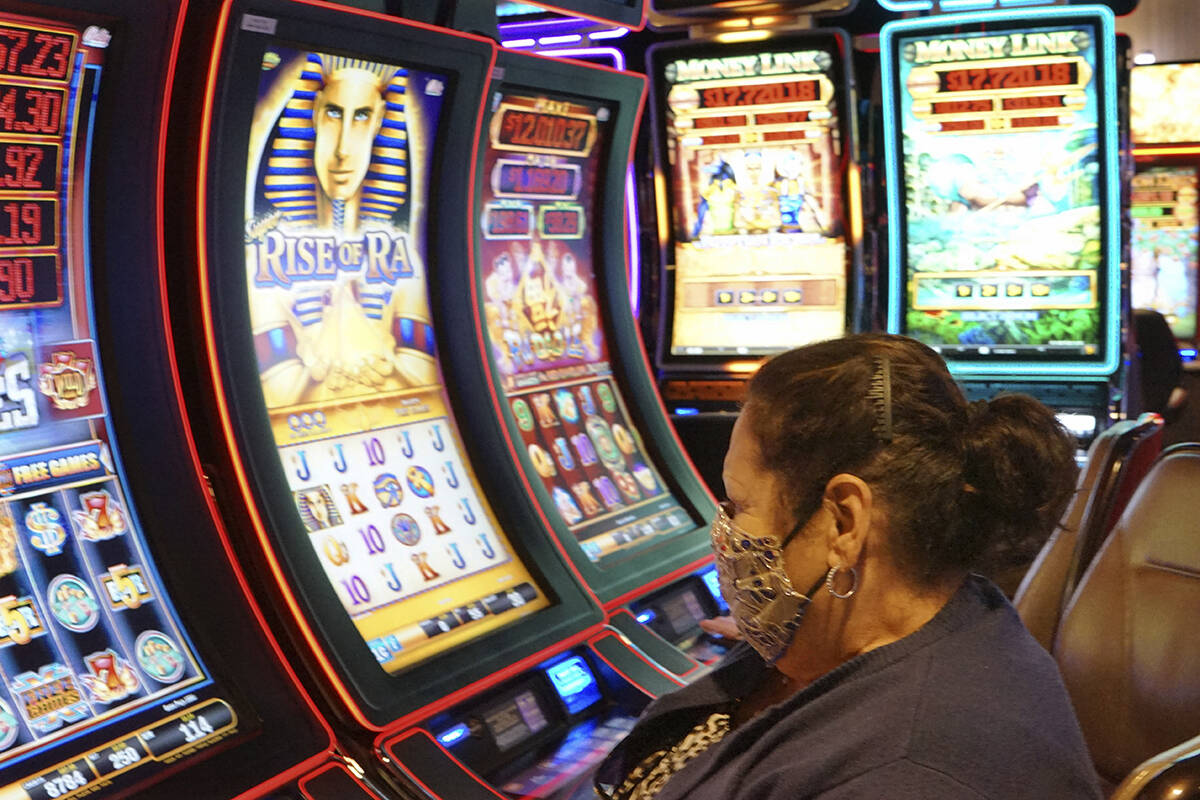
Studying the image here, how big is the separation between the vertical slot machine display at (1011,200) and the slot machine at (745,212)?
0.81 feet

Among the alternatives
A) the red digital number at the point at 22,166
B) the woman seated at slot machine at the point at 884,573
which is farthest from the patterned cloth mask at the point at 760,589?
the red digital number at the point at 22,166

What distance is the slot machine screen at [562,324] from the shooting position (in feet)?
10.2

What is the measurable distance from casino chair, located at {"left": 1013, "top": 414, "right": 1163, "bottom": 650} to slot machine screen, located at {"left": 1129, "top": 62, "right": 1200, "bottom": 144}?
19.9ft

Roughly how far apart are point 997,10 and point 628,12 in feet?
6.61

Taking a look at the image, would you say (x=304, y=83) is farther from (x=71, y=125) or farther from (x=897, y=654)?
(x=897, y=654)

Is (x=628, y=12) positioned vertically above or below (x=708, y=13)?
below

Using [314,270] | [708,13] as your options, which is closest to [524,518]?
[314,270]

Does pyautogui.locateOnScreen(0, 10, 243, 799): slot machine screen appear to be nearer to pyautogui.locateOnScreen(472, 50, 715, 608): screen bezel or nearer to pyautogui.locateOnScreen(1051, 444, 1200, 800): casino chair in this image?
pyautogui.locateOnScreen(472, 50, 715, 608): screen bezel

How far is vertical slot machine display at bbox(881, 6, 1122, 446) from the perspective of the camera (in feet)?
14.8

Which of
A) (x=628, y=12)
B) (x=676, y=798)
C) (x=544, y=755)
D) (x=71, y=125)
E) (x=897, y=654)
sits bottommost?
(x=544, y=755)

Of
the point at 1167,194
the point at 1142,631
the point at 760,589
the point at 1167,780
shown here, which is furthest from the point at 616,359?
the point at 1167,194

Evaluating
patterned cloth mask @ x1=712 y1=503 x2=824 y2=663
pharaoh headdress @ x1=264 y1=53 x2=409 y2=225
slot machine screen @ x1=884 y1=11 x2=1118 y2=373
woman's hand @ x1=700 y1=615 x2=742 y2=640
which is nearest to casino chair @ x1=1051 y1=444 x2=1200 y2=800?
woman's hand @ x1=700 y1=615 x2=742 y2=640

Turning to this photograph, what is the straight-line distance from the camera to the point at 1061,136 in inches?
180

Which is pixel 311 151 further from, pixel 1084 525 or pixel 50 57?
pixel 1084 525
